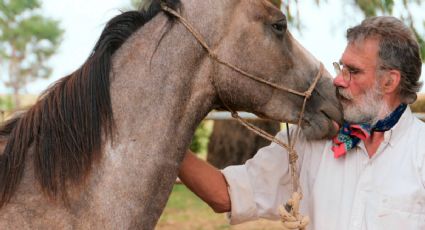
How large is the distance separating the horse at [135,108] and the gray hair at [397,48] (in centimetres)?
37

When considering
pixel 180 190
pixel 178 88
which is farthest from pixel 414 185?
pixel 180 190

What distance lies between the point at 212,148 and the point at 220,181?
8165mm

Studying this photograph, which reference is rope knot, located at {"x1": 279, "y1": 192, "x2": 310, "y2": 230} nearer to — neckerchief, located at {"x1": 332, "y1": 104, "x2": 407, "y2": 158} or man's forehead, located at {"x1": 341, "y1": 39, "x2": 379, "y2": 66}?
neckerchief, located at {"x1": 332, "y1": 104, "x2": 407, "y2": 158}

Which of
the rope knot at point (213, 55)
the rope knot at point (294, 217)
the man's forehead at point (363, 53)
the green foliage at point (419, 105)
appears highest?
the rope knot at point (213, 55)

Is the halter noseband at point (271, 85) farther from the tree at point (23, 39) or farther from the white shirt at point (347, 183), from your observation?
the tree at point (23, 39)

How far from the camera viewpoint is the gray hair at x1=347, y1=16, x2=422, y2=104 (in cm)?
273

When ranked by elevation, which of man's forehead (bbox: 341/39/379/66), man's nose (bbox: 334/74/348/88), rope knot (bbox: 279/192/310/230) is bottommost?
rope knot (bbox: 279/192/310/230)

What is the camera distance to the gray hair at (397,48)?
2732 mm

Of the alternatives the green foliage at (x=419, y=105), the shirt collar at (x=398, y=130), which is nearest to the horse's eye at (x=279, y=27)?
the shirt collar at (x=398, y=130)

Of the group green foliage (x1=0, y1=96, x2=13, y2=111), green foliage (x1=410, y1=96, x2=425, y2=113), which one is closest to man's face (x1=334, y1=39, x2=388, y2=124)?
green foliage (x1=410, y1=96, x2=425, y2=113)

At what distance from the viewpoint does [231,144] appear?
35.6ft

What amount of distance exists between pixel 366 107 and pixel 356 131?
117 millimetres

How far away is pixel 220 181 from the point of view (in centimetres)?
288

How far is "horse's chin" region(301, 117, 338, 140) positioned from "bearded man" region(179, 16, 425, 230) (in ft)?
0.22
